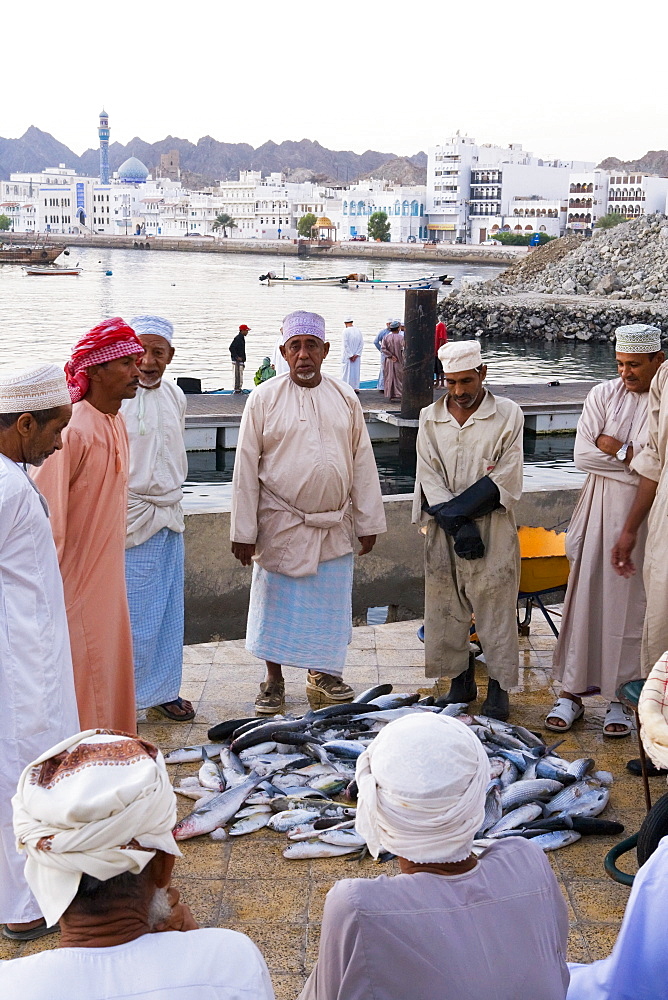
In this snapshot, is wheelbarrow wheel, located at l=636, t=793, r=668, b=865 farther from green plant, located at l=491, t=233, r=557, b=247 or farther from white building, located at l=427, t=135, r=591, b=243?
white building, located at l=427, t=135, r=591, b=243

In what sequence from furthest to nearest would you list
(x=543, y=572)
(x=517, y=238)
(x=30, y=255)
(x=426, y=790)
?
(x=517, y=238), (x=30, y=255), (x=543, y=572), (x=426, y=790)

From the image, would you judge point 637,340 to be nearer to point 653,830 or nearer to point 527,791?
point 527,791

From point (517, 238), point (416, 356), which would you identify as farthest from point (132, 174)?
point (416, 356)

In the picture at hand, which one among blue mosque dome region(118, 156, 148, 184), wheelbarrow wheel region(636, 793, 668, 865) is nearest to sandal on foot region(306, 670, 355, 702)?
wheelbarrow wheel region(636, 793, 668, 865)

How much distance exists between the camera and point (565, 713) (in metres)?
4.81

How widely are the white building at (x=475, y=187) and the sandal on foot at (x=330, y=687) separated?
12194 centimetres

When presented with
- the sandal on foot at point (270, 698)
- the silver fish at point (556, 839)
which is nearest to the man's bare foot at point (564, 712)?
the silver fish at point (556, 839)

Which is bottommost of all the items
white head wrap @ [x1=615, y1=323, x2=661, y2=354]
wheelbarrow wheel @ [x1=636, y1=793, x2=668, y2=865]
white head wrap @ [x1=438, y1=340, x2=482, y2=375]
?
wheelbarrow wheel @ [x1=636, y1=793, x2=668, y2=865]

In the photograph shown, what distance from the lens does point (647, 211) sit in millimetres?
112250

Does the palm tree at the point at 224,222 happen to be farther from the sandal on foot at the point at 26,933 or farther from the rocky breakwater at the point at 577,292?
the sandal on foot at the point at 26,933

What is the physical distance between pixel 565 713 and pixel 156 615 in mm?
1897

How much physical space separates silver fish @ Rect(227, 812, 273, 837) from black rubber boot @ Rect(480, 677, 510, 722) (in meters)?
1.39

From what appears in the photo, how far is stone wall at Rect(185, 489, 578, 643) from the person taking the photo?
691 centimetres

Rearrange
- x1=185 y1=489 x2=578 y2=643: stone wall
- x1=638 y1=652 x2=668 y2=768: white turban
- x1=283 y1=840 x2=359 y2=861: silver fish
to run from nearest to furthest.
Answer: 1. x1=638 y1=652 x2=668 y2=768: white turban
2. x1=283 y1=840 x2=359 y2=861: silver fish
3. x1=185 y1=489 x2=578 y2=643: stone wall
